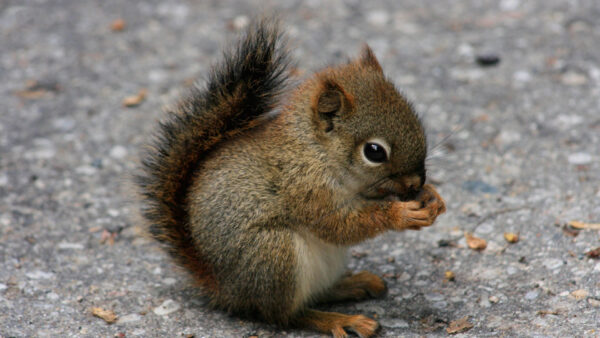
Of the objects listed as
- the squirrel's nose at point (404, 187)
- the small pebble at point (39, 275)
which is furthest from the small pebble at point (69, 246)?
the squirrel's nose at point (404, 187)

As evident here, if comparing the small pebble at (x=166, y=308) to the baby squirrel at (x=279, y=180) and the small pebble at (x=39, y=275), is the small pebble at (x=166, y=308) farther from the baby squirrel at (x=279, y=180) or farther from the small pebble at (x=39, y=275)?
the small pebble at (x=39, y=275)

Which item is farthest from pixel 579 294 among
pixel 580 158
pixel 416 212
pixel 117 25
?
pixel 117 25

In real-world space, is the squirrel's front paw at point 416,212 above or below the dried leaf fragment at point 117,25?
below

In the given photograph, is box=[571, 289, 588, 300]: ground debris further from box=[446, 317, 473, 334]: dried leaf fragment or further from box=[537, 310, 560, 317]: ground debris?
box=[446, 317, 473, 334]: dried leaf fragment

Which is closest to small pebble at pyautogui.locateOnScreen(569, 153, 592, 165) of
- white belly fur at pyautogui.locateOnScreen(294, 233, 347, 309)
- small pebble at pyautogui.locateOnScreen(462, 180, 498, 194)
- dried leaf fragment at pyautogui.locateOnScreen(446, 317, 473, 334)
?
small pebble at pyautogui.locateOnScreen(462, 180, 498, 194)

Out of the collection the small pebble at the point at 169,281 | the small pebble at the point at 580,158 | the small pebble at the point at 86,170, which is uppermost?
the small pebble at the point at 580,158

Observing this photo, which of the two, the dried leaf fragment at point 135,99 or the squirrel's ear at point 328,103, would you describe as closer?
the squirrel's ear at point 328,103
